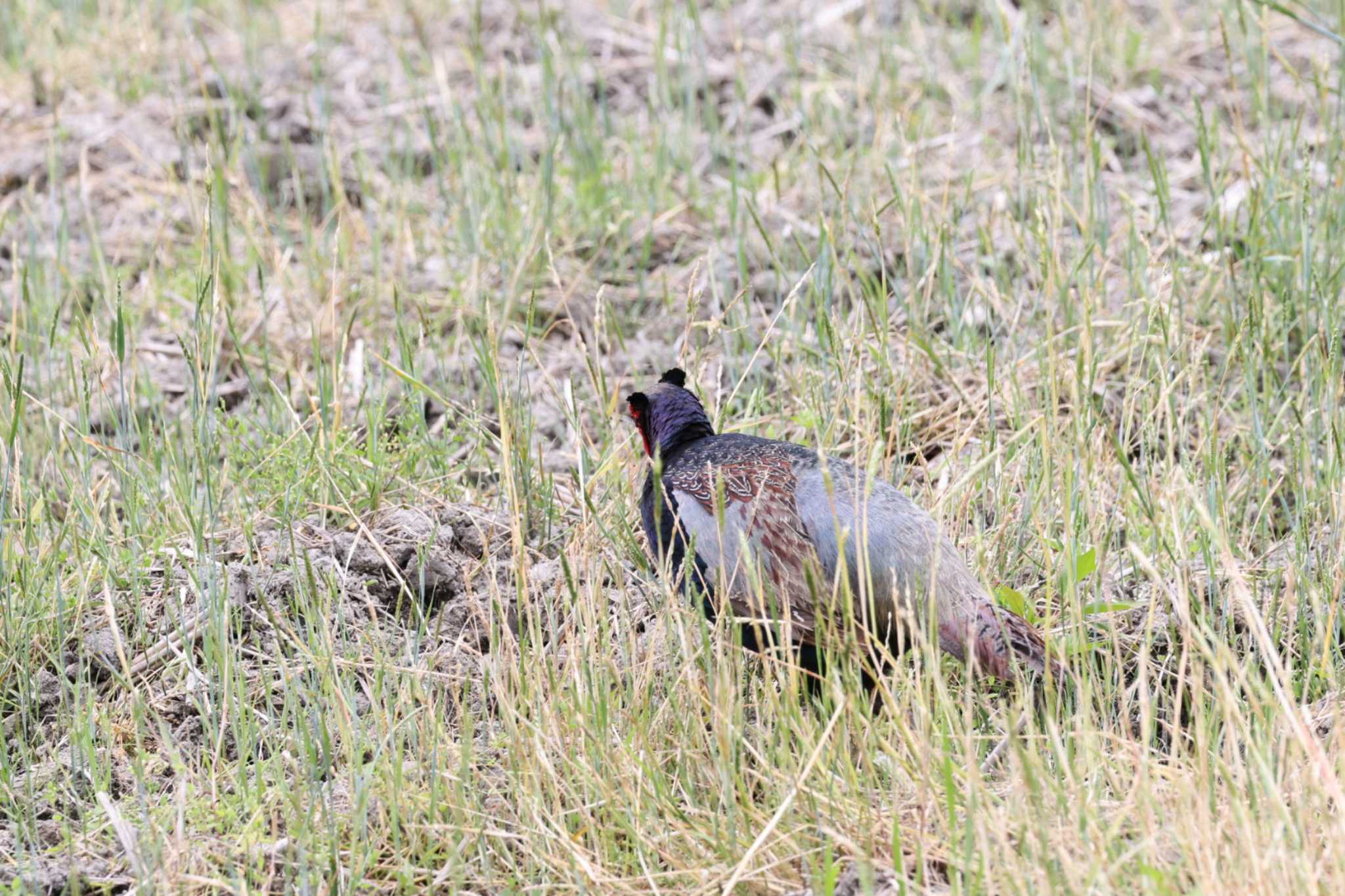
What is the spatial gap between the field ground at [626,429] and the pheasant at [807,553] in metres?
0.13

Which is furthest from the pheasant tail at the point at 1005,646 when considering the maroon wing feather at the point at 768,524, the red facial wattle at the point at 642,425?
the red facial wattle at the point at 642,425

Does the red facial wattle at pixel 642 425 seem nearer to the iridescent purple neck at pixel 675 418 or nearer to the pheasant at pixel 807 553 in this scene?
the iridescent purple neck at pixel 675 418

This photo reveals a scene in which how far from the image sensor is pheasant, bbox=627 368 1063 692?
3229 millimetres

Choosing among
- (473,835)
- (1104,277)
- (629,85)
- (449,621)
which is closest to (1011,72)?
(1104,277)

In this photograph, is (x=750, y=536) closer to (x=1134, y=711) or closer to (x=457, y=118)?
(x=1134, y=711)

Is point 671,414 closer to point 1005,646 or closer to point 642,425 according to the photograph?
point 642,425

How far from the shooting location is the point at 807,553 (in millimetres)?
3400

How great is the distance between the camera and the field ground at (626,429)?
Answer: 9.38ft

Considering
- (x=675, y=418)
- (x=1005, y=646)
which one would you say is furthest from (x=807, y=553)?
(x=675, y=418)

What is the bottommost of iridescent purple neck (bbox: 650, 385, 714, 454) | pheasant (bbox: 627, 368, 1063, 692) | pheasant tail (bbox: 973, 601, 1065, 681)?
pheasant tail (bbox: 973, 601, 1065, 681)

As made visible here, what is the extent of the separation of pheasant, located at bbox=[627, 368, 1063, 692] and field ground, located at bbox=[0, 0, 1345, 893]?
0.41ft

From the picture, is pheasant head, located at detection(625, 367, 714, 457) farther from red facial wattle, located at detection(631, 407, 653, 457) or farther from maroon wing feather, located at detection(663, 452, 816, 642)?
maroon wing feather, located at detection(663, 452, 816, 642)

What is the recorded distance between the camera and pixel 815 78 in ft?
20.7

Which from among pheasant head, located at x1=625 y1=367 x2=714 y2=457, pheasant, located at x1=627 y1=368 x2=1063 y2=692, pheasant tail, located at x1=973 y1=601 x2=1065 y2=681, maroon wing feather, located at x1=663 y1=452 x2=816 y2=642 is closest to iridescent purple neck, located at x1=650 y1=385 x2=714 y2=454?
pheasant head, located at x1=625 y1=367 x2=714 y2=457
